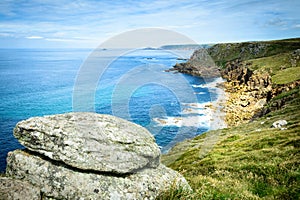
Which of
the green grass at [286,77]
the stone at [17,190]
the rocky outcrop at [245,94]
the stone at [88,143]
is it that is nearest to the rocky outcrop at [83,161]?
the stone at [88,143]

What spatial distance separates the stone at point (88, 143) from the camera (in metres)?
9.38

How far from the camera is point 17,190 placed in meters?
7.95

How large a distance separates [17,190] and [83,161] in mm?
2322

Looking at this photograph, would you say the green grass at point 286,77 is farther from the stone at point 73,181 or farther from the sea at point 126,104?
the stone at point 73,181

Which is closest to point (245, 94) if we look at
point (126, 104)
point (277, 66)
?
point (277, 66)

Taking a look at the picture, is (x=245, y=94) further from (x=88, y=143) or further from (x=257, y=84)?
(x=88, y=143)

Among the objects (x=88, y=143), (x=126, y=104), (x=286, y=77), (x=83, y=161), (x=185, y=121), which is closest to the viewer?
(x=83, y=161)

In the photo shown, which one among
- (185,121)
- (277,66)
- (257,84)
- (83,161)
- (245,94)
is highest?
(83,161)

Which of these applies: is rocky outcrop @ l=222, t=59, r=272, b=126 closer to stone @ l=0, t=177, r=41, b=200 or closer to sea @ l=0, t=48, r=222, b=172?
sea @ l=0, t=48, r=222, b=172

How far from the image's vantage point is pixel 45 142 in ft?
31.4

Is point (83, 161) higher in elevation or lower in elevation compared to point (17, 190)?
higher

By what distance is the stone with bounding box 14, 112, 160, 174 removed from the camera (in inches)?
369

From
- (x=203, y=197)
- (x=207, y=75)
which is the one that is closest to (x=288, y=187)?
(x=203, y=197)

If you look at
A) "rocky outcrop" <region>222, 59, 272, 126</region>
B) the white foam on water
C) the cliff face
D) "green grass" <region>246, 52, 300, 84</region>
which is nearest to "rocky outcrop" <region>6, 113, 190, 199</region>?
the cliff face
